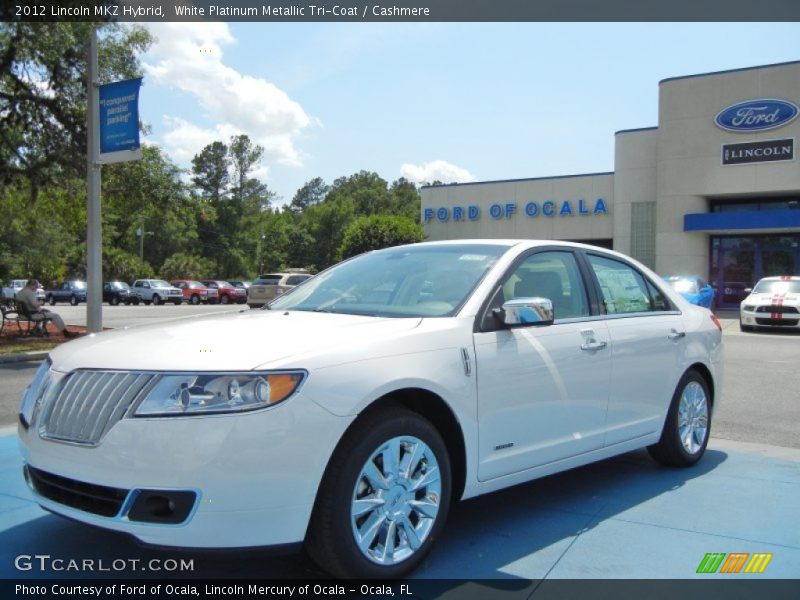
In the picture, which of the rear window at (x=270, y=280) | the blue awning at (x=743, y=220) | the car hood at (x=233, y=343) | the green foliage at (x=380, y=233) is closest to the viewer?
the car hood at (x=233, y=343)

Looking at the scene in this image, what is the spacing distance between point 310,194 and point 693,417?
13849cm

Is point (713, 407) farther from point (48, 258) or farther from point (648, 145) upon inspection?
point (48, 258)

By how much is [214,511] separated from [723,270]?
3303 cm

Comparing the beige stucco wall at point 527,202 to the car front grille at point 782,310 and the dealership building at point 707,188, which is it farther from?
the car front grille at point 782,310

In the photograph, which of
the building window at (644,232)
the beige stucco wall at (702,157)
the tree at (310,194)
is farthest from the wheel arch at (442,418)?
the tree at (310,194)

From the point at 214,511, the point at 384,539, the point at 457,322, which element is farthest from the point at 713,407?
the point at 214,511

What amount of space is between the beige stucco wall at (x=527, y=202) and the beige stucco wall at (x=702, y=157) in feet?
12.4

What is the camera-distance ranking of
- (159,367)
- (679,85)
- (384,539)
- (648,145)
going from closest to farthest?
(159,367), (384,539), (679,85), (648,145)

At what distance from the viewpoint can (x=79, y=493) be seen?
10.1ft

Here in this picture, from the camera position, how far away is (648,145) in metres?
33.6

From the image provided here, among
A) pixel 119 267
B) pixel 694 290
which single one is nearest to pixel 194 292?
pixel 119 267

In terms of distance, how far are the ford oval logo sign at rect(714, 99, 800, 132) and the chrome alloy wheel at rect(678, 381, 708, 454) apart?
28150 mm

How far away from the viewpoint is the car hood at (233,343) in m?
3.05

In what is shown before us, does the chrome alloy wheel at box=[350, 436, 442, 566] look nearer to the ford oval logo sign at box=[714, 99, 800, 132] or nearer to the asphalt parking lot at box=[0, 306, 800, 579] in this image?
the asphalt parking lot at box=[0, 306, 800, 579]
